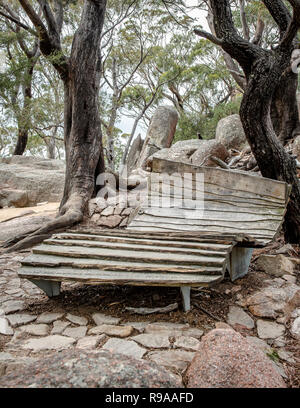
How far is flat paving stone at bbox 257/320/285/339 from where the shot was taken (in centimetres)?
259

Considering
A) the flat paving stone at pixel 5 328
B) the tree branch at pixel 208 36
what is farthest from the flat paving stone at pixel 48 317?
the tree branch at pixel 208 36

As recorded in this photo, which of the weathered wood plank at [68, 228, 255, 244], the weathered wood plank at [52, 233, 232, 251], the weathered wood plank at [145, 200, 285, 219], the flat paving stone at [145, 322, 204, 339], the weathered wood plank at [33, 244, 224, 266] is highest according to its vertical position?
the weathered wood plank at [145, 200, 285, 219]

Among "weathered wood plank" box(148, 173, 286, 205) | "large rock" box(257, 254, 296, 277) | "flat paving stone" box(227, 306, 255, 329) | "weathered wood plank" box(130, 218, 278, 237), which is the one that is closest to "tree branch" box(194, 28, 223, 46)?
"weathered wood plank" box(148, 173, 286, 205)

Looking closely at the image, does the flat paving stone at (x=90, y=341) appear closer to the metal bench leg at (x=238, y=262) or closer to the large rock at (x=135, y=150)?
the metal bench leg at (x=238, y=262)

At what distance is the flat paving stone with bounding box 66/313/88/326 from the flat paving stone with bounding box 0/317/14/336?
0.46m

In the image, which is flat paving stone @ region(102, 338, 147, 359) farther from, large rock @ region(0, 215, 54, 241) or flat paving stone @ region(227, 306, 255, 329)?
large rock @ region(0, 215, 54, 241)

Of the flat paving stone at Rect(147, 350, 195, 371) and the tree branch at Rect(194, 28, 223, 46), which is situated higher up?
the tree branch at Rect(194, 28, 223, 46)

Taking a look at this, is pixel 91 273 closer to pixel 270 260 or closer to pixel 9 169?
pixel 270 260

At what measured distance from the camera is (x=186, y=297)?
2764 millimetres

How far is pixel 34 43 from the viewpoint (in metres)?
12.1

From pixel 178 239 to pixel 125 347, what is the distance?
1244 mm

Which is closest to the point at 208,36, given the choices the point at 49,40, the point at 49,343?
the point at 49,343
